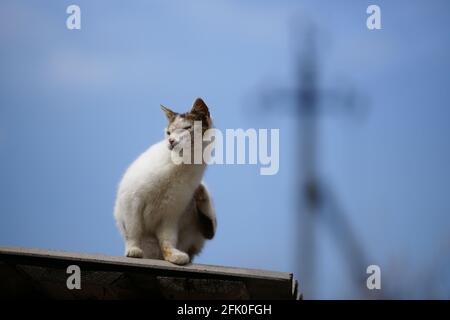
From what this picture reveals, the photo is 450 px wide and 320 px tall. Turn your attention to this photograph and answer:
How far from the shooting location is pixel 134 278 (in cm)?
501

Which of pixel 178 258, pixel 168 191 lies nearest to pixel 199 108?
pixel 168 191

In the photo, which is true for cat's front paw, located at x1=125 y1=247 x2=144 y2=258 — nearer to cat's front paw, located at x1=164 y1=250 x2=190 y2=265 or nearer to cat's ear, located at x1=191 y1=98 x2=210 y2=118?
cat's front paw, located at x1=164 y1=250 x2=190 y2=265

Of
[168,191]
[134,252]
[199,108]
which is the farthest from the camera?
[199,108]

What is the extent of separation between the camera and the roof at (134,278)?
16.1 ft

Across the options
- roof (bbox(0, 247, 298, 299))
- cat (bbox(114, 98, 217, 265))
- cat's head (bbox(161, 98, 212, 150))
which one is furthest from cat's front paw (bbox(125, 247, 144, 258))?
cat's head (bbox(161, 98, 212, 150))

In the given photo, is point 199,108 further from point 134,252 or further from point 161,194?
point 134,252

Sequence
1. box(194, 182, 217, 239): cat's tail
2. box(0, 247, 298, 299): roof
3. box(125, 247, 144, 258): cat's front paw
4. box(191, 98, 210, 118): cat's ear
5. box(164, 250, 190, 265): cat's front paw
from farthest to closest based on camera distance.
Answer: box(194, 182, 217, 239): cat's tail
box(191, 98, 210, 118): cat's ear
box(125, 247, 144, 258): cat's front paw
box(164, 250, 190, 265): cat's front paw
box(0, 247, 298, 299): roof

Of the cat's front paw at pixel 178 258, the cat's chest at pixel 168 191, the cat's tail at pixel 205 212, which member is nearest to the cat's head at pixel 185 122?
the cat's chest at pixel 168 191

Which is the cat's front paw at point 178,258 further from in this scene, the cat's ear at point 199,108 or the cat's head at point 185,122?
the cat's ear at point 199,108

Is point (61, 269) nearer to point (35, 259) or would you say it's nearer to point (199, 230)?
point (35, 259)

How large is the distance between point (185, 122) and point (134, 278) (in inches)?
59.0

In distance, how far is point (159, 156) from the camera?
596 cm

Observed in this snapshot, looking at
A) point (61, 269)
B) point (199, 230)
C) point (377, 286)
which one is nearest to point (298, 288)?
point (377, 286)

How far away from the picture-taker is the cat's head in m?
5.83
